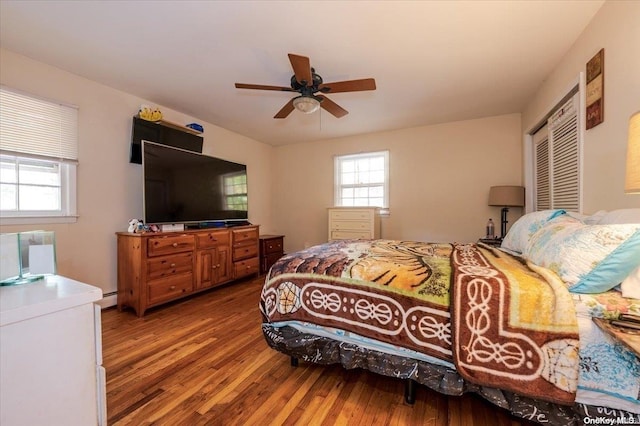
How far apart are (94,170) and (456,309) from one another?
3556 mm

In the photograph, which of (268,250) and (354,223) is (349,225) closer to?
(354,223)

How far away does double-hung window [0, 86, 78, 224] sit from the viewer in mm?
2232

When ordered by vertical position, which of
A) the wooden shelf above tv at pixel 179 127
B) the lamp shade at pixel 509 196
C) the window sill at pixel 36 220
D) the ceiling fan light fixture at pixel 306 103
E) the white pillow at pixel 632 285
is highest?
the wooden shelf above tv at pixel 179 127

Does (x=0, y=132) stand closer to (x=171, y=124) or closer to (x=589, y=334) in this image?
(x=171, y=124)

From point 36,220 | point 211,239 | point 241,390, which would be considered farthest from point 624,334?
point 36,220

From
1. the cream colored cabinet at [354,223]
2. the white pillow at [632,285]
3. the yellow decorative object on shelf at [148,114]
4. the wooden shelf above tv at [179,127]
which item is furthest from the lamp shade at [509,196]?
the yellow decorative object on shelf at [148,114]

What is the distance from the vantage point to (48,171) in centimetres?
249

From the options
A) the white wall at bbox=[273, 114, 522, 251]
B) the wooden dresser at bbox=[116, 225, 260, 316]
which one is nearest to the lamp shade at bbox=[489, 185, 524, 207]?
the white wall at bbox=[273, 114, 522, 251]

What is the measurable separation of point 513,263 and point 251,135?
167 inches

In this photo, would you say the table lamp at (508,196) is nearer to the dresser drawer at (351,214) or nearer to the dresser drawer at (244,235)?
the dresser drawer at (351,214)

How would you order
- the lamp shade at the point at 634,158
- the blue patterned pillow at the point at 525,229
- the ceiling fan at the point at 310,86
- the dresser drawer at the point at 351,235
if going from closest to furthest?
1. the lamp shade at the point at 634,158
2. the blue patterned pillow at the point at 525,229
3. the ceiling fan at the point at 310,86
4. the dresser drawer at the point at 351,235

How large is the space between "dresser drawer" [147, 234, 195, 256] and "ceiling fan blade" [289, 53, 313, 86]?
2141mm

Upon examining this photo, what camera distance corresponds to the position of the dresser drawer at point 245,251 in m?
3.71

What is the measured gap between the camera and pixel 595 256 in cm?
113
